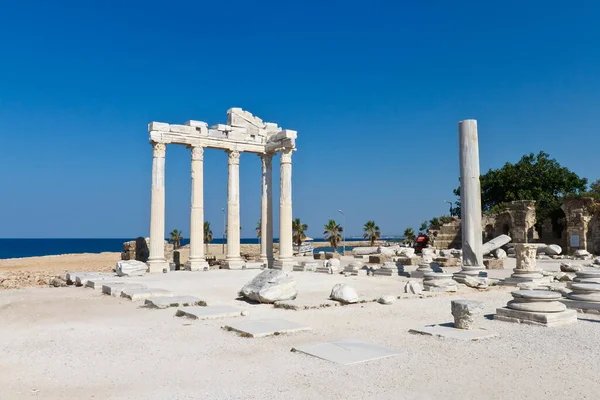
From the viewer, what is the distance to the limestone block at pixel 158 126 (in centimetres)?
2392

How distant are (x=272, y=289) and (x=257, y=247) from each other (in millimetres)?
35919

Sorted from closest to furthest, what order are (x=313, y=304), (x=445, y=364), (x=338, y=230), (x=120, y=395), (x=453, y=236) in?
(x=120, y=395) → (x=445, y=364) → (x=313, y=304) → (x=453, y=236) → (x=338, y=230)

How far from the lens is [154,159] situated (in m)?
24.0

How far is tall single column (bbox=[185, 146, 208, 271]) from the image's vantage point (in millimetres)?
25109

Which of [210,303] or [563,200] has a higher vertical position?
[563,200]

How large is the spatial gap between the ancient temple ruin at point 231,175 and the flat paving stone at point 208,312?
12949mm

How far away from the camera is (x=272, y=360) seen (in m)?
7.06

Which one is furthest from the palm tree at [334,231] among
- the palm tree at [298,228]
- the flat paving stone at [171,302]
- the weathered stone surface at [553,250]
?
the flat paving stone at [171,302]

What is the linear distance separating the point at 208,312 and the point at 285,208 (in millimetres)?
15698

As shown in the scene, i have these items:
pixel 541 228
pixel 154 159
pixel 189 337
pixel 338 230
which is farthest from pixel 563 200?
pixel 189 337

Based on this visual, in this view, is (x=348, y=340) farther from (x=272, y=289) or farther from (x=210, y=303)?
(x=210, y=303)

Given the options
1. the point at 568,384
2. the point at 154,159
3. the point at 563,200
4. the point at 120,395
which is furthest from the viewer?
the point at 563,200

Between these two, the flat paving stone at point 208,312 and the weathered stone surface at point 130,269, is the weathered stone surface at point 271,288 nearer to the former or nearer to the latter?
the flat paving stone at point 208,312

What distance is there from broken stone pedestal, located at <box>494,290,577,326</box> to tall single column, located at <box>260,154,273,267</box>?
18.4 metres
